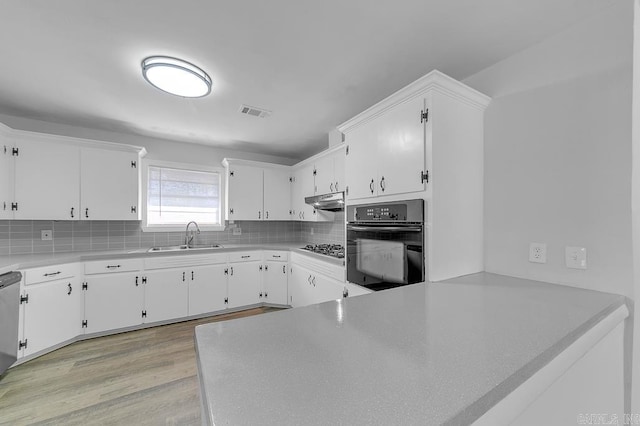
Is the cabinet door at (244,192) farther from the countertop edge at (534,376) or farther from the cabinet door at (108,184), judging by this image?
the countertop edge at (534,376)

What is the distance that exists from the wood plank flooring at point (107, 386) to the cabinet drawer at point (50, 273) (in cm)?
70

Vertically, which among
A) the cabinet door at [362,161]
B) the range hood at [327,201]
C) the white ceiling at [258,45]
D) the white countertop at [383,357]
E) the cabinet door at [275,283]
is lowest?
the cabinet door at [275,283]

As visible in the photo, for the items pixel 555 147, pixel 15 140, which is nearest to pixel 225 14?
pixel 555 147

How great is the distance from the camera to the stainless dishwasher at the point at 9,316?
1.99 meters

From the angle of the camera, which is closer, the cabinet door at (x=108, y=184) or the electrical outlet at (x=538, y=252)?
the electrical outlet at (x=538, y=252)

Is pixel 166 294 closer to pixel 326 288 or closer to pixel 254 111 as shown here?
pixel 326 288

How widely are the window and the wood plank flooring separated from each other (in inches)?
60.9

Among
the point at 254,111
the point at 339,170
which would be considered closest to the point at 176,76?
the point at 254,111

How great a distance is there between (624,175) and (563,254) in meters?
0.48

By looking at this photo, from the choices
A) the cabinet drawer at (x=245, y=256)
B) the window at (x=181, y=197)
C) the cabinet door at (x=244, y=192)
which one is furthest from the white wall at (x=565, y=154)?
the window at (x=181, y=197)

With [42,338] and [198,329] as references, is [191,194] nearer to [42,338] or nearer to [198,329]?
[42,338]

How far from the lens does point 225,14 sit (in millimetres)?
1417

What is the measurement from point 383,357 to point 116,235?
3.79 metres

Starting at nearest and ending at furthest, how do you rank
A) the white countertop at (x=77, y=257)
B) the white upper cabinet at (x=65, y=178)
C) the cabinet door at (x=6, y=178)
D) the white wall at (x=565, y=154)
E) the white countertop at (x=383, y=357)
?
the white countertop at (x=383, y=357), the white wall at (x=565, y=154), the white countertop at (x=77, y=257), the cabinet door at (x=6, y=178), the white upper cabinet at (x=65, y=178)
